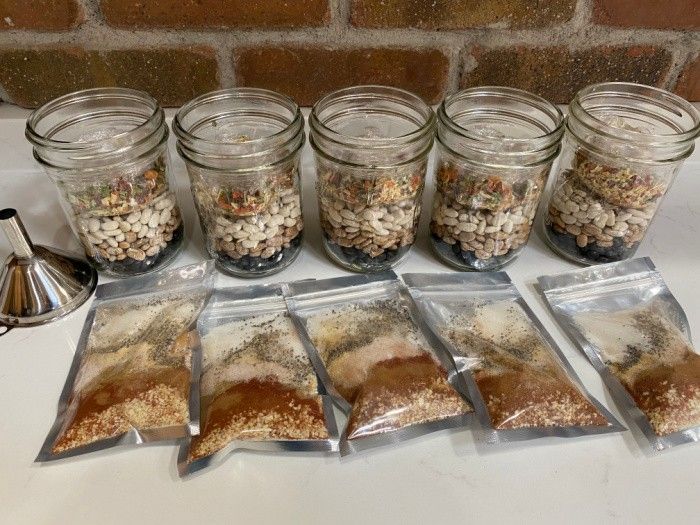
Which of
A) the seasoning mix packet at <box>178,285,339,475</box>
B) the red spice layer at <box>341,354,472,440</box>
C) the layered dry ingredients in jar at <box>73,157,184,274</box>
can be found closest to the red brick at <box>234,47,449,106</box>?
the layered dry ingredients in jar at <box>73,157,184,274</box>

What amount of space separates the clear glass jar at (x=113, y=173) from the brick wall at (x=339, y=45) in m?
0.11

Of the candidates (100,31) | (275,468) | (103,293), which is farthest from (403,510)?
(100,31)

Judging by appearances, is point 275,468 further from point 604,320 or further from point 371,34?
→ point 371,34

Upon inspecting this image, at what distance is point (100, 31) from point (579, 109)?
0.64 metres

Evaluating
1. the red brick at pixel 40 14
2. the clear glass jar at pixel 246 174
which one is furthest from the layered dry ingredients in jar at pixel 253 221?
the red brick at pixel 40 14

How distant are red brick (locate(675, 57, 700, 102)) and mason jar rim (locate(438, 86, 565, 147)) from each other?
29cm

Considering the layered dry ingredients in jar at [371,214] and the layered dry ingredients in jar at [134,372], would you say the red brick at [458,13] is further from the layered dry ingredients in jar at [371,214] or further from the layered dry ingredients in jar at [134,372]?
the layered dry ingredients in jar at [134,372]

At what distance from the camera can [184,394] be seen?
584 millimetres

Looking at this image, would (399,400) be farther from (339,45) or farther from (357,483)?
(339,45)

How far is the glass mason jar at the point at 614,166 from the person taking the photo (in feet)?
2.14

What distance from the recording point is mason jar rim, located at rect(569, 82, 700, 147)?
638 mm

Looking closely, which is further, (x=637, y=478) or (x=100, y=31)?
(x=100, y=31)

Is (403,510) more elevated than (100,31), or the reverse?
A: (100,31)

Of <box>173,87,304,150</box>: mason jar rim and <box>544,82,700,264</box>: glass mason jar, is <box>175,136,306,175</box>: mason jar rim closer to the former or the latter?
<box>173,87,304,150</box>: mason jar rim
